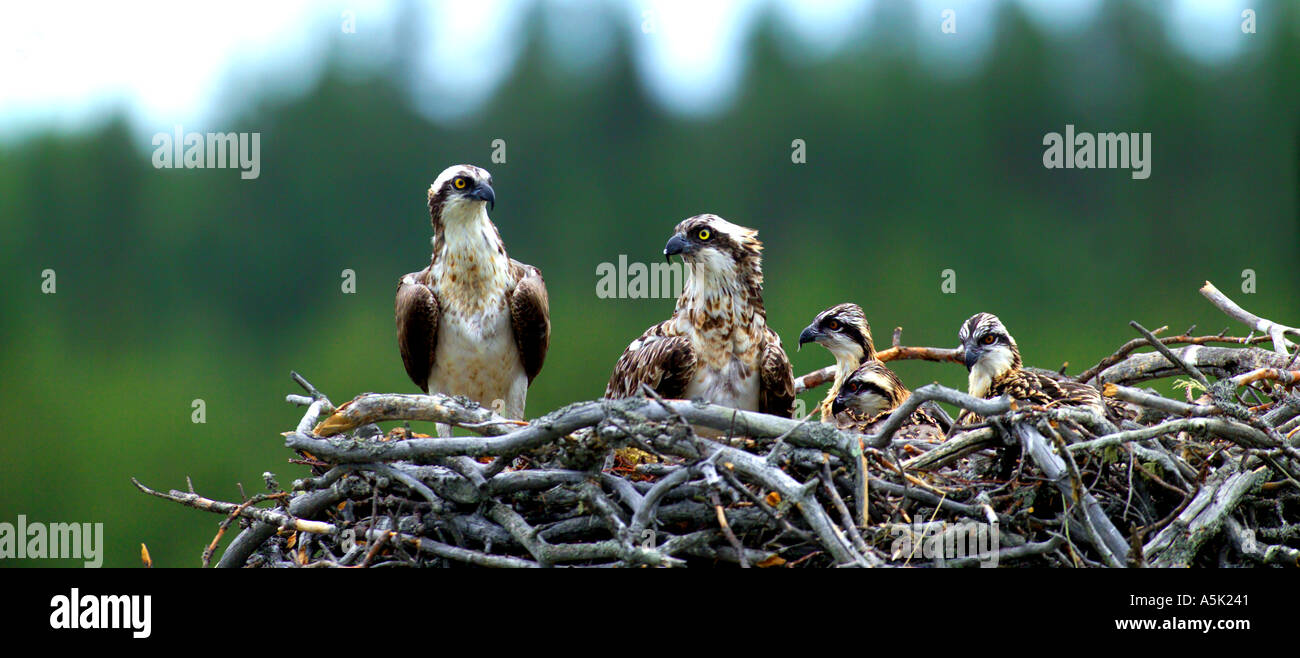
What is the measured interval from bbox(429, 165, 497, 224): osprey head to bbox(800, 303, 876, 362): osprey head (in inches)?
61.9

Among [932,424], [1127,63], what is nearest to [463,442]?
[932,424]

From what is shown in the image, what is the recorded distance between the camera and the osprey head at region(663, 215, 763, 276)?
5496 mm

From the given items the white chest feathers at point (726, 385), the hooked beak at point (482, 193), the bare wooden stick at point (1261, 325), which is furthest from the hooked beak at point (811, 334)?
the bare wooden stick at point (1261, 325)

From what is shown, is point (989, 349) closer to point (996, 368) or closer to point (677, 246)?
point (996, 368)

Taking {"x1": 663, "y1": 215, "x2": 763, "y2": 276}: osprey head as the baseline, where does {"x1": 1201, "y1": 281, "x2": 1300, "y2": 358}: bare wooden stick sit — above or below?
below

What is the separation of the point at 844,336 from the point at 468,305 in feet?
5.66

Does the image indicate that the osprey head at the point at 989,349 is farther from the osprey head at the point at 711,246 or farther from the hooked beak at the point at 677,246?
the hooked beak at the point at 677,246

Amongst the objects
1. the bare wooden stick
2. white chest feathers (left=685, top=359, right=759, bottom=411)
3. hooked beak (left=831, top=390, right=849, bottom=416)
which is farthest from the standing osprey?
the bare wooden stick

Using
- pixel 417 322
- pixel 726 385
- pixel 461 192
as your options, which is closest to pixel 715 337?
pixel 726 385

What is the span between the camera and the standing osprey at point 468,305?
6227 millimetres

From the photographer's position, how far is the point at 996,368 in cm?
544

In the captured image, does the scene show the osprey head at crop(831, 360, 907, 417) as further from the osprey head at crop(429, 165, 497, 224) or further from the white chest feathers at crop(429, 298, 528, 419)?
the osprey head at crop(429, 165, 497, 224)

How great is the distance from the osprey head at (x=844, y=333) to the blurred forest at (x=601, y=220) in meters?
12.4

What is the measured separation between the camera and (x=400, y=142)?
25594 mm
